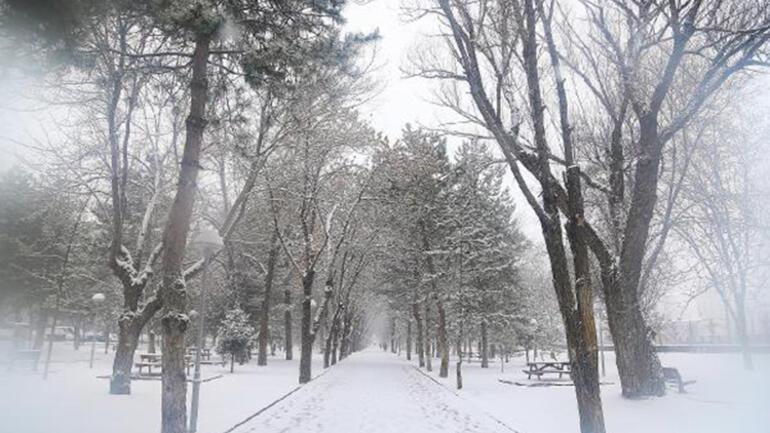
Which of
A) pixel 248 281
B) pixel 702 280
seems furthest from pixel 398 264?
pixel 702 280

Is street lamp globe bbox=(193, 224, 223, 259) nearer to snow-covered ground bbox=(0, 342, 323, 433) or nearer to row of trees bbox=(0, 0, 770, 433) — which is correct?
row of trees bbox=(0, 0, 770, 433)

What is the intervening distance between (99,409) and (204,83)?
7799 millimetres

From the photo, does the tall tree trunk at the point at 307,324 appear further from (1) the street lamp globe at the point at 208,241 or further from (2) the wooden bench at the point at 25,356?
(2) the wooden bench at the point at 25,356

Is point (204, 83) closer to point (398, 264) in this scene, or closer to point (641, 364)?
point (641, 364)

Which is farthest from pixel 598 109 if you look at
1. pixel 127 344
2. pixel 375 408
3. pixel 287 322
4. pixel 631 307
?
pixel 287 322

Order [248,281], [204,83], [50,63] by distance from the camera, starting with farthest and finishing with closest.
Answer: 1. [248,281]
2. [204,83]
3. [50,63]

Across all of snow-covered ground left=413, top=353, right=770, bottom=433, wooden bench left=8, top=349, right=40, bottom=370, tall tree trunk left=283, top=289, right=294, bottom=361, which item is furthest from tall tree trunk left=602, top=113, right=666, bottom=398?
tall tree trunk left=283, top=289, right=294, bottom=361

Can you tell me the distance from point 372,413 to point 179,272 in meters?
6.22

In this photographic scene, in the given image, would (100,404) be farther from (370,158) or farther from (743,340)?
(743,340)

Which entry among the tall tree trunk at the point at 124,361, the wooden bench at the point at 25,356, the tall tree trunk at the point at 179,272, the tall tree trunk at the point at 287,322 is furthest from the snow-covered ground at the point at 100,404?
the tall tree trunk at the point at 287,322

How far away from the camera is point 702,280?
1147 inches

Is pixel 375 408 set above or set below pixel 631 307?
below

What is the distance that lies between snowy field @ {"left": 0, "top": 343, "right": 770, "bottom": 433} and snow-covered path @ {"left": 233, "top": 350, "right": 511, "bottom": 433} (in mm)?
23

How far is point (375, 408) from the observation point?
1376 centimetres
